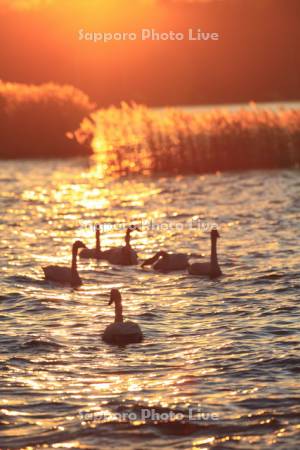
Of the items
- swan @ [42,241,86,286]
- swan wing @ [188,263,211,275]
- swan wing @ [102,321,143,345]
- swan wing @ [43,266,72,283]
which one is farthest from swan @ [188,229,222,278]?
swan wing @ [102,321,143,345]

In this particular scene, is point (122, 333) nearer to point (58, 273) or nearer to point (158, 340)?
point (158, 340)

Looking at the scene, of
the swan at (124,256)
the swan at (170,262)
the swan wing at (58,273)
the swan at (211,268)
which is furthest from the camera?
the swan at (124,256)

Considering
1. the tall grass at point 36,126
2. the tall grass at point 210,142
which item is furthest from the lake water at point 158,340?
the tall grass at point 36,126

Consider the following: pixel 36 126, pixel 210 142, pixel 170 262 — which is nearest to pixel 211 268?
pixel 170 262

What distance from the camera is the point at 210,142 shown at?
182ft

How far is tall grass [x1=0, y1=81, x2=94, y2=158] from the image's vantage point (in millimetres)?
67438

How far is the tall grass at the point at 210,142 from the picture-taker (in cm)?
5506

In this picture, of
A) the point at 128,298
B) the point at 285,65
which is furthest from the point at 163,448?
the point at 285,65

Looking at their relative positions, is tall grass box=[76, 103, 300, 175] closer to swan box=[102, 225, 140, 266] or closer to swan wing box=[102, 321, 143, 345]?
swan box=[102, 225, 140, 266]

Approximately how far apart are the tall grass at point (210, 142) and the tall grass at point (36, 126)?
417 inches

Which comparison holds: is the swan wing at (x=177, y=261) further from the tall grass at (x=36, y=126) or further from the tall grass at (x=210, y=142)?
the tall grass at (x=36, y=126)

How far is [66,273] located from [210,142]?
87.2 feet

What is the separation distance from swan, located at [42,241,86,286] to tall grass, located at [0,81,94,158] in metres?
36.9

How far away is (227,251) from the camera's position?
3466cm
